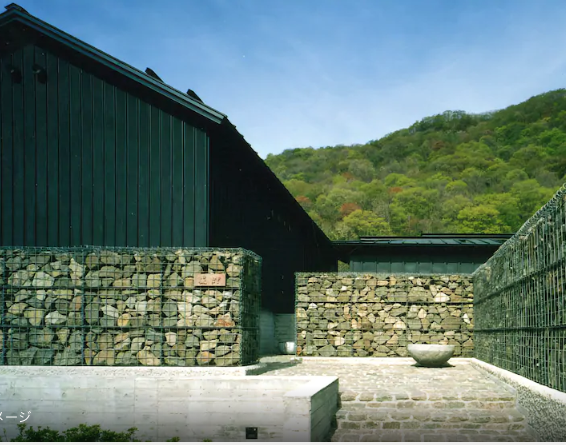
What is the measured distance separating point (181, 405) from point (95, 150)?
7057 mm

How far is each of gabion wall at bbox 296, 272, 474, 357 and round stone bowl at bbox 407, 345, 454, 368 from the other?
205 centimetres

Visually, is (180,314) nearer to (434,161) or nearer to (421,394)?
(421,394)

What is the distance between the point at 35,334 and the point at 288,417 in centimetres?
508

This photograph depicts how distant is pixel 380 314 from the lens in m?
16.6

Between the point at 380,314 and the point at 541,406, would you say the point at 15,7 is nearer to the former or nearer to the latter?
the point at 380,314

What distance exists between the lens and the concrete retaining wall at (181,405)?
26.4ft

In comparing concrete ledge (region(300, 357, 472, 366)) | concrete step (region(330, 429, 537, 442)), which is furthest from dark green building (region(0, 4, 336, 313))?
concrete step (region(330, 429, 537, 442))

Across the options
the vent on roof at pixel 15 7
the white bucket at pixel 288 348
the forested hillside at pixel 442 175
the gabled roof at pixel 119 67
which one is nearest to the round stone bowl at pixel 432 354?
the white bucket at pixel 288 348

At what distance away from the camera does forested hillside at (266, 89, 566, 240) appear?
5366cm

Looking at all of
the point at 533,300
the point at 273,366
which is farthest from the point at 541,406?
the point at 273,366

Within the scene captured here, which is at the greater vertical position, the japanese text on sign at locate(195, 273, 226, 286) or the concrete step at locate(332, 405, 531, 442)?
the japanese text on sign at locate(195, 273, 226, 286)

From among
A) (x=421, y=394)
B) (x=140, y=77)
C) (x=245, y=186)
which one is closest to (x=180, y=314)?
(x=421, y=394)

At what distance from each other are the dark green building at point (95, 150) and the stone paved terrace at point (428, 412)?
4.89 m

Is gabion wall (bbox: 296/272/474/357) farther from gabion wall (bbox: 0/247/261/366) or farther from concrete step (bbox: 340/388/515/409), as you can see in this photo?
concrete step (bbox: 340/388/515/409)
